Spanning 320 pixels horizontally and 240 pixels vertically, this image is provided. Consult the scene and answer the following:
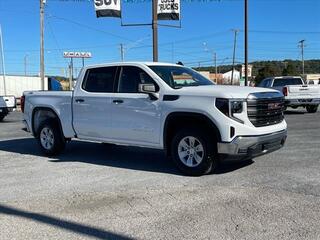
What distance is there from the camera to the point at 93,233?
16.6 feet

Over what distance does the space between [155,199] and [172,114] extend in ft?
6.42

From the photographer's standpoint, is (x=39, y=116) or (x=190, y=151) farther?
(x=39, y=116)

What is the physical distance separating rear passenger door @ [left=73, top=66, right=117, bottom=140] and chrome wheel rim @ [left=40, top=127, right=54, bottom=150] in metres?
0.85

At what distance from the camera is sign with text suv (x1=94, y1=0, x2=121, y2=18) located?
19678 millimetres

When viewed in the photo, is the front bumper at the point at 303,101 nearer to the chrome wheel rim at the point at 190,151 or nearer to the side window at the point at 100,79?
the side window at the point at 100,79

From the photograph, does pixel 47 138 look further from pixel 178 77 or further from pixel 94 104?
pixel 178 77

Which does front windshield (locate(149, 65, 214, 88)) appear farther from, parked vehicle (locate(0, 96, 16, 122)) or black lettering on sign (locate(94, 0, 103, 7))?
parked vehicle (locate(0, 96, 16, 122))

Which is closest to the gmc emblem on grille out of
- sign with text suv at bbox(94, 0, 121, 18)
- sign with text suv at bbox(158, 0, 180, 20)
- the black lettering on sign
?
sign with text suv at bbox(158, 0, 180, 20)

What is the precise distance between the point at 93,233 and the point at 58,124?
214 inches

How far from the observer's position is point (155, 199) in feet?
20.8

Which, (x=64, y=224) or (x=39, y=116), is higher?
(x=39, y=116)

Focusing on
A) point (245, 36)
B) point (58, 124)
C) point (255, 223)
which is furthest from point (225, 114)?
point (245, 36)

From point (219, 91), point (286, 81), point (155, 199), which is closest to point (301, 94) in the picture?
point (286, 81)

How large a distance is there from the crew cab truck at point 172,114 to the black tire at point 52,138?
0.07 feet
